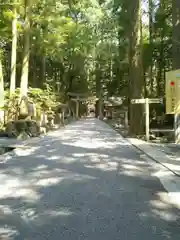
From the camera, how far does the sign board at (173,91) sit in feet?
32.2

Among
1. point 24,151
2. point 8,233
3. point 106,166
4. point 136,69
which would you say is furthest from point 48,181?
point 136,69

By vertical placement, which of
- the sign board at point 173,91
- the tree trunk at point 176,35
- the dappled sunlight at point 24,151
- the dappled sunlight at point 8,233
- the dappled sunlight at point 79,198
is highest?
the tree trunk at point 176,35

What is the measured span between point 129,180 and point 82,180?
0.74m

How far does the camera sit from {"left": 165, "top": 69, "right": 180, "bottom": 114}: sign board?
386 inches

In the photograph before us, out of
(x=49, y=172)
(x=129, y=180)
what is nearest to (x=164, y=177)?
(x=129, y=180)

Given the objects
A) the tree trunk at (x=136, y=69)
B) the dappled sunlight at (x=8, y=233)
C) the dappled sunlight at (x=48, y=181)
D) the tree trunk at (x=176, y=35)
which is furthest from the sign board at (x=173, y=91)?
the dappled sunlight at (x=8, y=233)

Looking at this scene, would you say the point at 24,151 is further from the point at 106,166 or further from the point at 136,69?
the point at 136,69

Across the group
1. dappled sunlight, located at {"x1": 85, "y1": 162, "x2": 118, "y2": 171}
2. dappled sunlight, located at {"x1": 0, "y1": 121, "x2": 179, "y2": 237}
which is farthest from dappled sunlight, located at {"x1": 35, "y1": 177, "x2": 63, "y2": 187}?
dappled sunlight, located at {"x1": 85, "y1": 162, "x2": 118, "y2": 171}

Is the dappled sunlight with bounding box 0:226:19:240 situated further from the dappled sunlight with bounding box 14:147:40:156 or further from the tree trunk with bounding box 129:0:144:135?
the tree trunk with bounding box 129:0:144:135

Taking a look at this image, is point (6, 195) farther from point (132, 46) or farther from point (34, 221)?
point (132, 46)

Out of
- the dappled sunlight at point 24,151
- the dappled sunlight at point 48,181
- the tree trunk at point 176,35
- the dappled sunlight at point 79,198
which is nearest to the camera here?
the dappled sunlight at point 79,198

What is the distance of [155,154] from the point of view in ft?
25.4

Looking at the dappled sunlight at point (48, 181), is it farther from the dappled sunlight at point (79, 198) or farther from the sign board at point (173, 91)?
the sign board at point (173, 91)

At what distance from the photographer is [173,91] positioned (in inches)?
389
